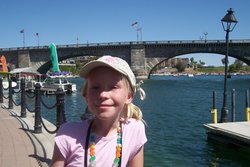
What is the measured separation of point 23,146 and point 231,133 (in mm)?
6191

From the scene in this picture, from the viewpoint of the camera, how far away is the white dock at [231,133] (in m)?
9.62

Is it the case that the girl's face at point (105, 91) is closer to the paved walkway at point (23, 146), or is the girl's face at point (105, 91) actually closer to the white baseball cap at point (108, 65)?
the white baseball cap at point (108, 65)

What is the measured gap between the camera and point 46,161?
18.7ft

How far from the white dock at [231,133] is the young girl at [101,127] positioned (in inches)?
314

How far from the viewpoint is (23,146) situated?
271 inches

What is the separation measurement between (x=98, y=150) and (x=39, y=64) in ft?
247

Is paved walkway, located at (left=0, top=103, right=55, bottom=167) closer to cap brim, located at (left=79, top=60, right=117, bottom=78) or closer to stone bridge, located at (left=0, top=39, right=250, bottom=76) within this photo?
cap brim, located at (left=79, top=60, right=117, bottom=78)

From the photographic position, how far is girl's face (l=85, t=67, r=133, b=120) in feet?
6.70

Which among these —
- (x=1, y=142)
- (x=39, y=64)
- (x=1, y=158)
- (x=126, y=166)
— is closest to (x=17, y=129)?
(x=1, y=142)

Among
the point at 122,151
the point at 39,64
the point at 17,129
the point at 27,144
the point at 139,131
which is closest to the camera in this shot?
the point at 122,151

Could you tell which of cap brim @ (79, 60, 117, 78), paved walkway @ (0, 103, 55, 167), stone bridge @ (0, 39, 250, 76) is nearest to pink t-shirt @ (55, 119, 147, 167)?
cap brim @ (79, 60, 117, 78)

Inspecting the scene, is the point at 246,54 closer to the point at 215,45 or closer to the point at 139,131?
the point at 215,45

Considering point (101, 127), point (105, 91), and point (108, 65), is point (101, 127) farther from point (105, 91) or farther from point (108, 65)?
point (108, 65)

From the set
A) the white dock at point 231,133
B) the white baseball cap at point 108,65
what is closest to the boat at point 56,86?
the white dock at point 231,133
